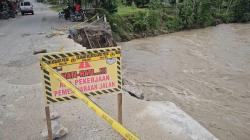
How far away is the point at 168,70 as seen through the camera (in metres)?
18.2

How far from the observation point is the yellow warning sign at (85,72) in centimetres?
516

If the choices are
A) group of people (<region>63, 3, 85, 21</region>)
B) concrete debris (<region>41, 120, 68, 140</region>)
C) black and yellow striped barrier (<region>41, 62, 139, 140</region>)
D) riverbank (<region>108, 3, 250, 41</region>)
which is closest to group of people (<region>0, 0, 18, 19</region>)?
group of people (<region>63, 3, 85, 21</region>)

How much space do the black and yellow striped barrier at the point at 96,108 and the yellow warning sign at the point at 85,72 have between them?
6.1 inches

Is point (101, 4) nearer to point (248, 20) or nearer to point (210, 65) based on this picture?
point (210, 65)

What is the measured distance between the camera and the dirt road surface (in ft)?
21.7

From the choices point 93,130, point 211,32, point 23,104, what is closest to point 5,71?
point 23,104

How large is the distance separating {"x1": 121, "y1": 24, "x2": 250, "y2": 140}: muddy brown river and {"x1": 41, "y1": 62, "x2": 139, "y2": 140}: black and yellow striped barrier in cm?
612

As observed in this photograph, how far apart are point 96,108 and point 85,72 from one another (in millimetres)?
1365

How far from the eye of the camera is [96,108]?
166 inches

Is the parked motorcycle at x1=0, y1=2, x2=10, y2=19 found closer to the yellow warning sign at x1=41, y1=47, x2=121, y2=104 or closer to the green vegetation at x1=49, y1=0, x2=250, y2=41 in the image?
the green vegetation at x1=49, y1=0, x2=250, y2=41

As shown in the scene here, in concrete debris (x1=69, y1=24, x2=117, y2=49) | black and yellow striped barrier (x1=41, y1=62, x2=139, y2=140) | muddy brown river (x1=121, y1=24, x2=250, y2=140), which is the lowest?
muddy brown river (x1=121, y1=24, x2=250, y2=140)

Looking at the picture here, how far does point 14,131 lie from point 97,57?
2.62 m

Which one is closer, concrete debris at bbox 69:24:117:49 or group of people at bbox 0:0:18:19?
concrete debris at bbox 69:24:117:49

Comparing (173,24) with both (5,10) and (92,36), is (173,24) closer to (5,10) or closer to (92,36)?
(92,36)
